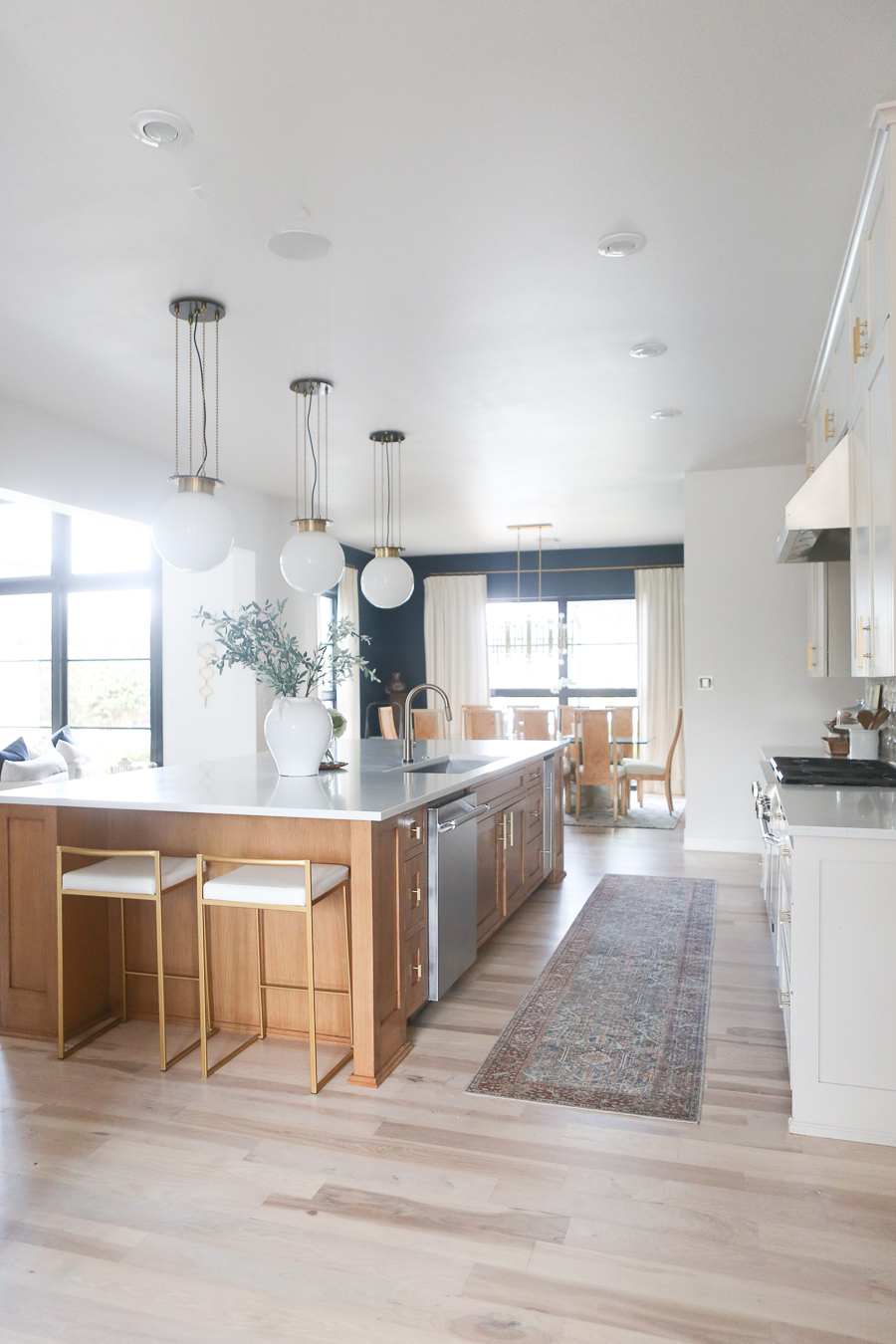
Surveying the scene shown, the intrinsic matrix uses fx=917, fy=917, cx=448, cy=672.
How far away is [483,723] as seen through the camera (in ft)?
29.2

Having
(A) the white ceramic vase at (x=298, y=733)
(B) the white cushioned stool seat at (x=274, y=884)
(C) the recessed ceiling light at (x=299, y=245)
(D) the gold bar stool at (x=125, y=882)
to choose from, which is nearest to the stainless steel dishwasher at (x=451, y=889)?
(B) the white cushioned stool seat at (x=274, y=884)

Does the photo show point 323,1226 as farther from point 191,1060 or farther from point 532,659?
point 532,659

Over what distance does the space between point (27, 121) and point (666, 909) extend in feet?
14.2

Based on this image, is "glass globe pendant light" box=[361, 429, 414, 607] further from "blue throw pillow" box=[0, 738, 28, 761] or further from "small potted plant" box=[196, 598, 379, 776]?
"blue throw pillow" box=[0, 738, 28, 761]

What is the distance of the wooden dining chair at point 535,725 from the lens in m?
8.66

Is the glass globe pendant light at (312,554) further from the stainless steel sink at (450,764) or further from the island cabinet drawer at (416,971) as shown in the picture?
the island cabinet drawer at (416,971)

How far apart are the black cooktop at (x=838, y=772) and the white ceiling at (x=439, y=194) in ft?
5.93

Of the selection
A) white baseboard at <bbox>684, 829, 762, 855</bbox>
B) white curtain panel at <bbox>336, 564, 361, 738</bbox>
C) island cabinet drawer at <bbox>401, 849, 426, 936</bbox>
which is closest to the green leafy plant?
island cabinet drawer at <bbox>401, 849, 426, 936</bbox>

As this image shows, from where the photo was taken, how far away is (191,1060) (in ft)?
10.0

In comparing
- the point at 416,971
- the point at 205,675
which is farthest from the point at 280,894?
the point at 205,675

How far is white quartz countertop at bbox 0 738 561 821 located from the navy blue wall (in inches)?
244

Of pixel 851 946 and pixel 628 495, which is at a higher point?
pixel 628 495

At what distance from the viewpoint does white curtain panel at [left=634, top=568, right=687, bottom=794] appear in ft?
33.4

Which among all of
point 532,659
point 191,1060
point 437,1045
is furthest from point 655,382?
point 532,659
